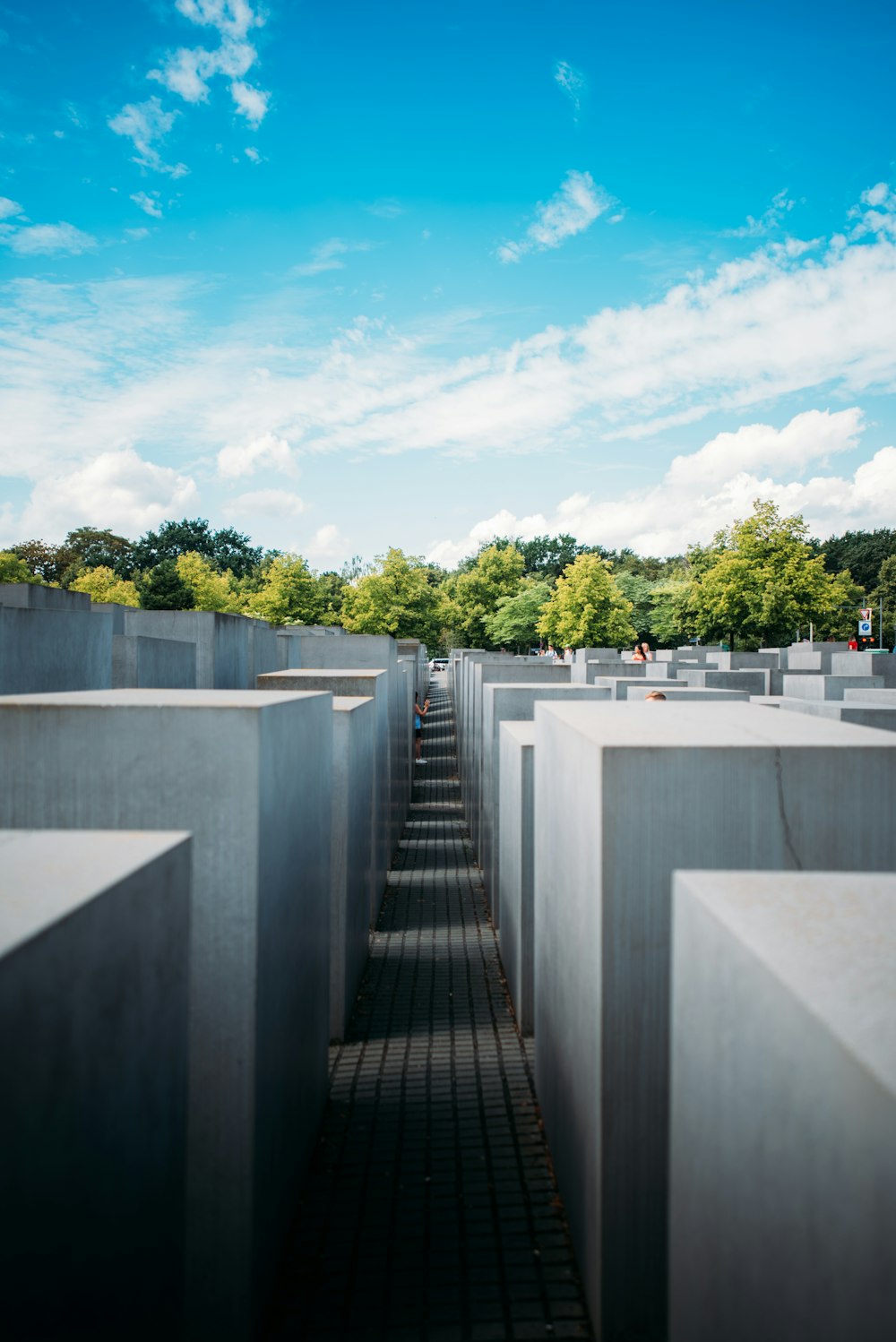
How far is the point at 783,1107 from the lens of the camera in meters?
1.91

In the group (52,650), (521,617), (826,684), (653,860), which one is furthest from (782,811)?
(521,617)

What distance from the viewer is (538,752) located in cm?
580

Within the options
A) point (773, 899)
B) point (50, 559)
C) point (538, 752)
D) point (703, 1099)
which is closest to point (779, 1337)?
point (703, 1099)

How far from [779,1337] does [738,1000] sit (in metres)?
0.64

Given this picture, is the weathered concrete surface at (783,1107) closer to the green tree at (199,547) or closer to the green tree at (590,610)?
the green tree at (590,610)

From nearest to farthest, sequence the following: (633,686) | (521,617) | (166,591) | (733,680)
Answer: (633,686) → (733,680) → (521,617) → (166,591)

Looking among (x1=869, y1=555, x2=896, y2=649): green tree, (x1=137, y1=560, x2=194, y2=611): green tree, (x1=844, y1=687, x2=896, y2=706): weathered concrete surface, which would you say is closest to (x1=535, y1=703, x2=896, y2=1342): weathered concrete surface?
(x1=844, y1=687, x2=896, y2=706): weathered concrete surface

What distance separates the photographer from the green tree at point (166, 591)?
2232 inches

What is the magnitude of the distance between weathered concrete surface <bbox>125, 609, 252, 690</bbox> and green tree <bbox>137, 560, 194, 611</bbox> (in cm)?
4144

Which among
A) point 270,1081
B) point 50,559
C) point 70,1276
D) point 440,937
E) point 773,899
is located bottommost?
point 440,937

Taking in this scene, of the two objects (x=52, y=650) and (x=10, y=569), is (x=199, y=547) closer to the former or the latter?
(x=10, y=569)

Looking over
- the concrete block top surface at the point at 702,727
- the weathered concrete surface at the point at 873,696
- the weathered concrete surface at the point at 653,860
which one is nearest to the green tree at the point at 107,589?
A: the weathered concrete surface at the point at 873,696

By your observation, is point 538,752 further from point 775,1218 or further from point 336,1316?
point 775,1218

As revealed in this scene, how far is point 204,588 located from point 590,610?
24260mm
